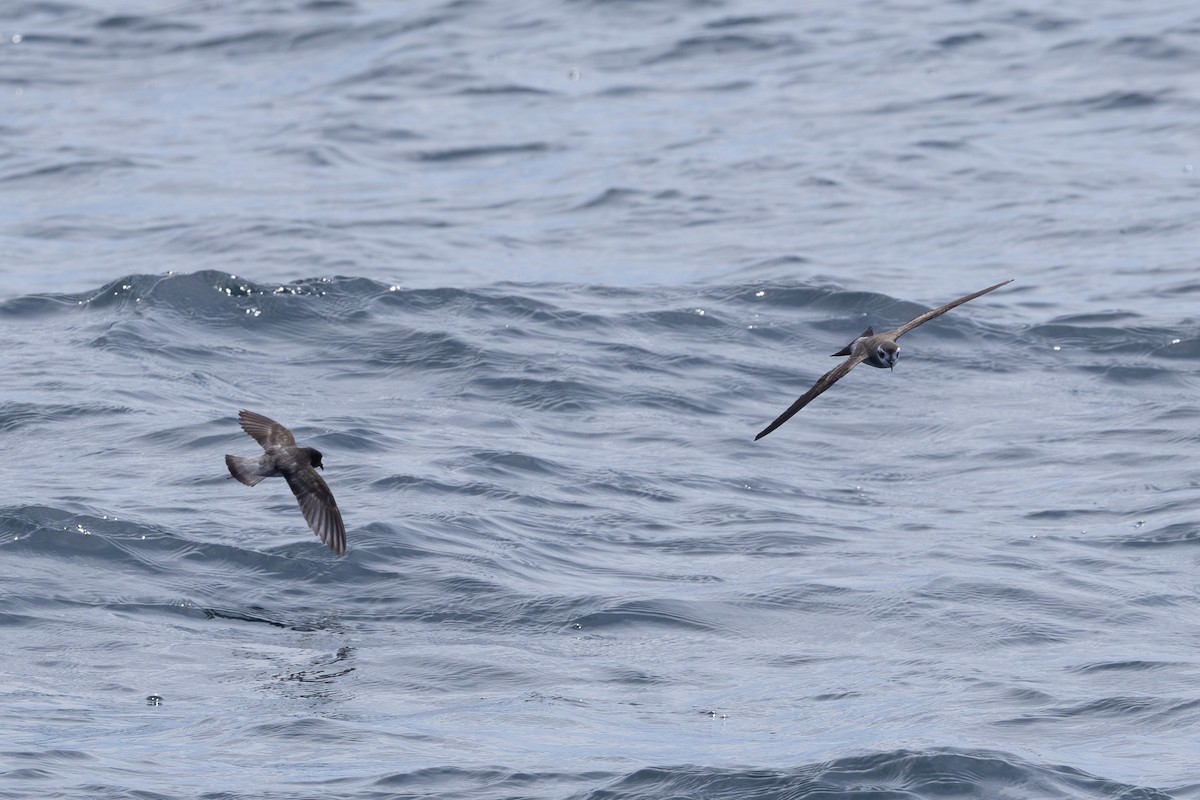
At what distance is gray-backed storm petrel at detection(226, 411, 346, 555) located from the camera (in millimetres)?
9359

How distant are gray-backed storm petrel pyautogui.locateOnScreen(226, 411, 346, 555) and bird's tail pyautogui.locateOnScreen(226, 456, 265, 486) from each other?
96mm

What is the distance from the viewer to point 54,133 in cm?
2131

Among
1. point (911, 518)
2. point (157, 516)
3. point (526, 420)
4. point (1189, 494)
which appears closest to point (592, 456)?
point (526, 420)

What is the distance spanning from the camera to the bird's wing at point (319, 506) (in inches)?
371

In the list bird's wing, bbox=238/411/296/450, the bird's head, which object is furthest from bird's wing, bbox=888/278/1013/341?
bird's wing, bbox=238/411/296/450

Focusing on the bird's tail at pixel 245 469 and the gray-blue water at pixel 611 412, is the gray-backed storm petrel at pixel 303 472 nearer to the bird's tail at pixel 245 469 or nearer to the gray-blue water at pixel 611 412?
the bird's tail at pixel 245 469

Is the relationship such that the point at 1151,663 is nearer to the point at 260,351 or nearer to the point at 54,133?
the point at 260,351

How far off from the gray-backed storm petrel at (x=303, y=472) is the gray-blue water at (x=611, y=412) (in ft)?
1.89

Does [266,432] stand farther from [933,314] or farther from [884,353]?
[933,314]

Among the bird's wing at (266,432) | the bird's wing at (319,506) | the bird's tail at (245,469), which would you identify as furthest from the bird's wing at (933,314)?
the bird's tail at (245,469)

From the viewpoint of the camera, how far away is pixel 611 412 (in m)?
13.6

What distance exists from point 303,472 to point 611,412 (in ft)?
14.4

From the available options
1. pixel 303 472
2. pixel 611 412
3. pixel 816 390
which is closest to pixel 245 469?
pixel 303 472

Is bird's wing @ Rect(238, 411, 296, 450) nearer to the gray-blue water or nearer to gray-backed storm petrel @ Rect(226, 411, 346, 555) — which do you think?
gray-backed storm petrel @ Rect(226, 411, 346, 555)
